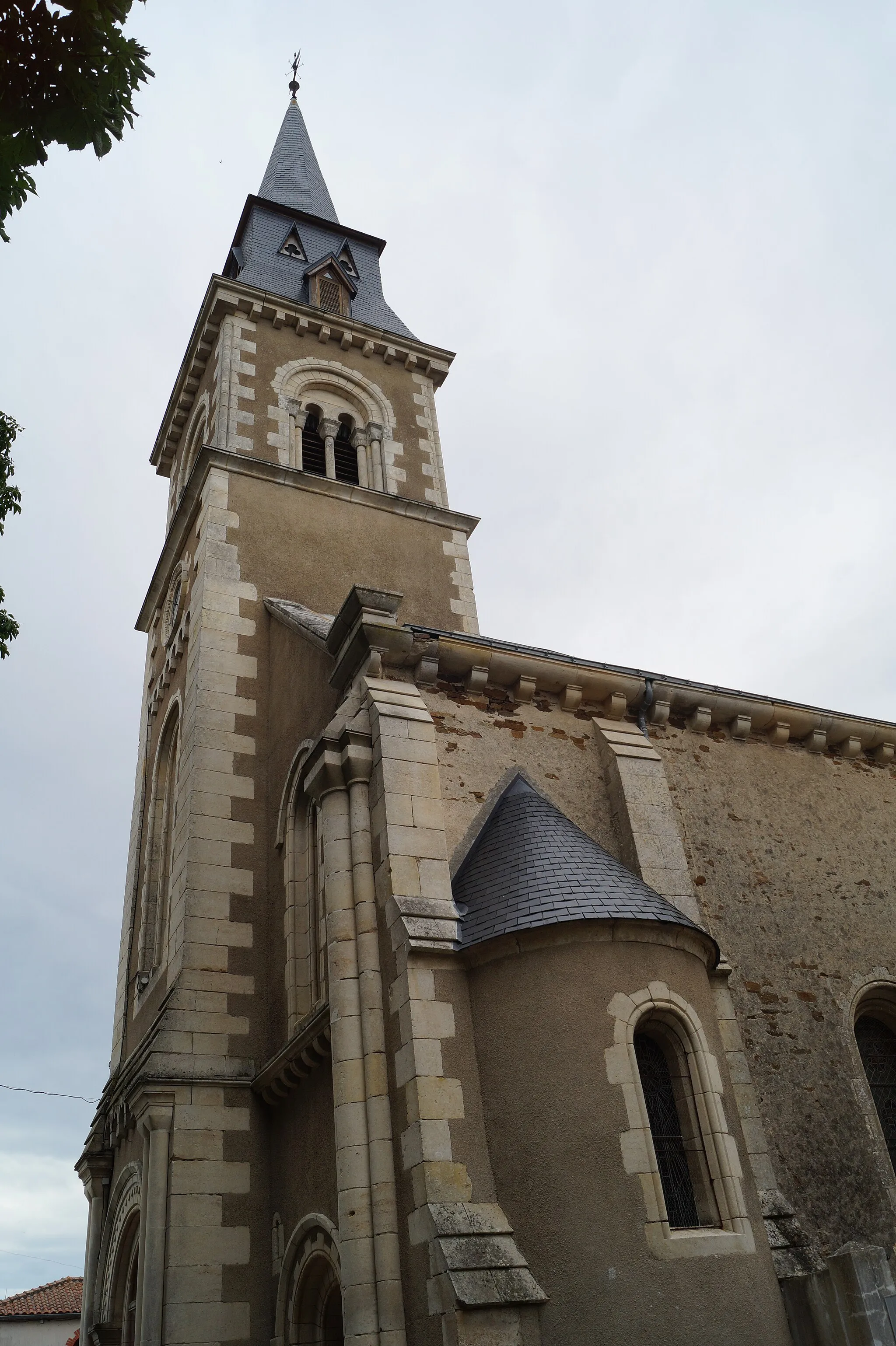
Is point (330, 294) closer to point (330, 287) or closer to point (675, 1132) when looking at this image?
point (330, 287)

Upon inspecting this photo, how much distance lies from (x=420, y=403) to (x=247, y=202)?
23.0 feet

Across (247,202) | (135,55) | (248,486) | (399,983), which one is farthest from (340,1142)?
(247,202)

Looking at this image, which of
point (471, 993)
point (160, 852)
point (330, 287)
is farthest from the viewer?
point (330, 287)

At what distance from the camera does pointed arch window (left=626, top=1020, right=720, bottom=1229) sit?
7727 millimetres

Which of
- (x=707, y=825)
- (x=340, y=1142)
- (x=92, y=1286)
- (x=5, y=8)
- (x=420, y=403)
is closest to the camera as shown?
(x=5, y=8)

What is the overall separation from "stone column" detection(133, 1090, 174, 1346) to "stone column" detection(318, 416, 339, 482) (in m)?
9.69

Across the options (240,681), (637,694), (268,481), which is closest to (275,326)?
(268,481)

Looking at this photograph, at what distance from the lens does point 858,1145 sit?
372 inches

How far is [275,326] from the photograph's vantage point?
58.4 feet

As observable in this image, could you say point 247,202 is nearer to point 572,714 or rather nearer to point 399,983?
point 572,714

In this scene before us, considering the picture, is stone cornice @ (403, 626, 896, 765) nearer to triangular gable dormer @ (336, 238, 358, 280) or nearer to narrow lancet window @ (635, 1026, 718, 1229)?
narrow lancet window @ (635, 1026, 718, 1229)

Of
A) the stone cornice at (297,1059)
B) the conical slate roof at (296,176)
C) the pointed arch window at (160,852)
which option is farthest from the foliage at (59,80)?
the conical slate roof at (296,176)

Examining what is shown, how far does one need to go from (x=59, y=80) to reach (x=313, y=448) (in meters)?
11.9

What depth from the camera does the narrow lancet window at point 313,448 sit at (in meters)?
16.8
